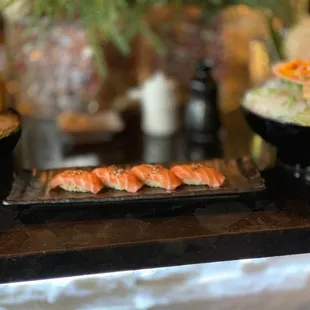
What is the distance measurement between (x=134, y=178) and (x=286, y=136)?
0.31 metres

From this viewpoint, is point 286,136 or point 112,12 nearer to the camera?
point 286,136

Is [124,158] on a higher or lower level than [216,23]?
lower

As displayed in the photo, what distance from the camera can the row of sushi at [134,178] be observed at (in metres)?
0.96

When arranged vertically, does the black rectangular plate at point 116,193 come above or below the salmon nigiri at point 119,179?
below

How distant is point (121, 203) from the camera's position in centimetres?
96

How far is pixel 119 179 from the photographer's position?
0.97 meters

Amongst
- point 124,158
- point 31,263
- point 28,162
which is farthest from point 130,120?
point 31,263

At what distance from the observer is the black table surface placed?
0.84 metres

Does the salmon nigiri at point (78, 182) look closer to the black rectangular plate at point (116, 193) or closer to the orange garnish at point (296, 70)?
the black rectangular plate at point (116, 193)

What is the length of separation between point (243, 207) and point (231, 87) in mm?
738

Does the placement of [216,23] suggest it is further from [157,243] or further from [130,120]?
[157,243]

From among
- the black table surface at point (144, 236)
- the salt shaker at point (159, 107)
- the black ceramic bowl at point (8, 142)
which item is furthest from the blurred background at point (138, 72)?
the black table surface at point (144, 236)

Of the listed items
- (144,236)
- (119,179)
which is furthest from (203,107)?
(144,236)

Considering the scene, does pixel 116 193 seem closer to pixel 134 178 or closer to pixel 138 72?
pixel 134 178
